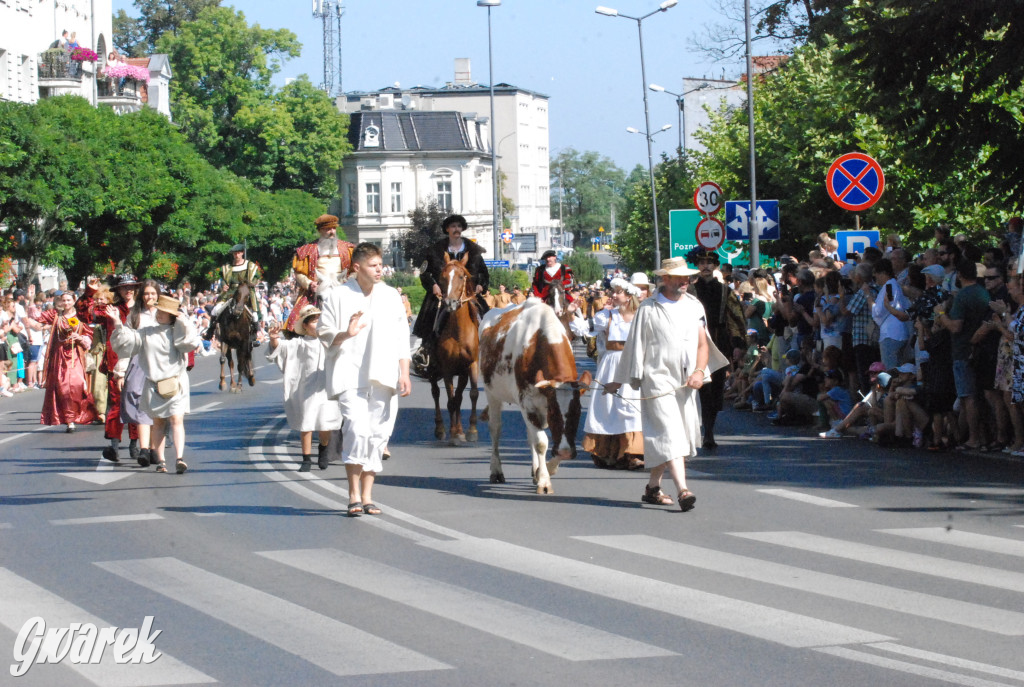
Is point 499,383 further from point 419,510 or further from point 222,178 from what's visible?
point 222,178

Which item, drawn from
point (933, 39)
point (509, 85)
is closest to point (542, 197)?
point (509, 85)

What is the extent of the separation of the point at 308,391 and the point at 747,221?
16.9 metres

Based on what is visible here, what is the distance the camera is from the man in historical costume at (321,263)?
16.8m

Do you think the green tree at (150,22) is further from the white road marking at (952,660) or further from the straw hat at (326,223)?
the white road marking at (952,660)

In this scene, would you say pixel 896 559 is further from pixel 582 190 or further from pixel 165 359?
pixel 582 190

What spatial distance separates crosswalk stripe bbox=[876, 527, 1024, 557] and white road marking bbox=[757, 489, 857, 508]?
1.25m

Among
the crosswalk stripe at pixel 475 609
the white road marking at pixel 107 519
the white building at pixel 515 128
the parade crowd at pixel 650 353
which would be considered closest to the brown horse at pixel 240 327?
the parade crowd at pixel 650 353

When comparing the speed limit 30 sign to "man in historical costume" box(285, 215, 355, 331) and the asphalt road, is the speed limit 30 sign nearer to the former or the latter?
"man in historical costume" box(285, 215, 355, 331)

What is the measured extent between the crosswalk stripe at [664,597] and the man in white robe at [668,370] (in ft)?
6.49

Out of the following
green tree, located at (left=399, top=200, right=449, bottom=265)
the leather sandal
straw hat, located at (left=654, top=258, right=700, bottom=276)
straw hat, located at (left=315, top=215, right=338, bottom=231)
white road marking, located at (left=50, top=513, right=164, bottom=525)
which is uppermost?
green tree, located at (left=399, top=200, right=449, bottom=265)

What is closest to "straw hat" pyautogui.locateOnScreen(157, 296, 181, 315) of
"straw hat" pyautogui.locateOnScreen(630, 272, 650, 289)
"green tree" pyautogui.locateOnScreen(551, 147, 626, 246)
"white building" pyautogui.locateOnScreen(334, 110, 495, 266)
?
"straw hat" pyautogui.locateOnScreen(630, 272, 650, 289)

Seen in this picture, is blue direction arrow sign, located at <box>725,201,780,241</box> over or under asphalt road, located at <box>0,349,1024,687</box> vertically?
over

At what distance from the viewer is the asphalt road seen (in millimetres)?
7012

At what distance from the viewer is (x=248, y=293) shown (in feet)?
86.2
